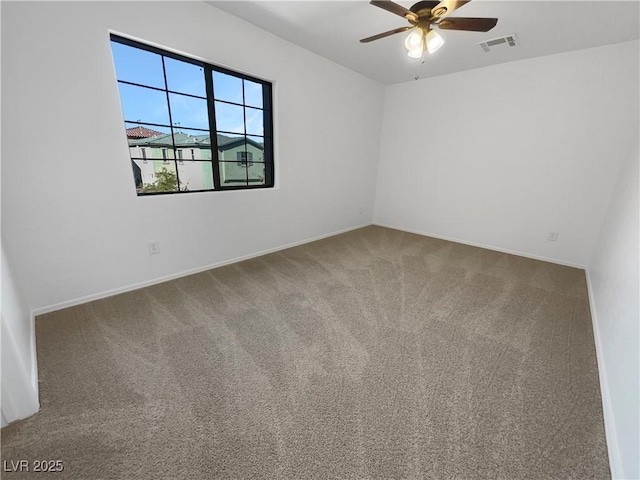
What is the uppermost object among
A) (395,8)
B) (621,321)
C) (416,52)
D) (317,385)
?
(395,8)

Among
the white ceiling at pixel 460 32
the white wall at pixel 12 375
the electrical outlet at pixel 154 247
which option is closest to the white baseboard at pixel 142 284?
the electrical outlet at pixel 154 247

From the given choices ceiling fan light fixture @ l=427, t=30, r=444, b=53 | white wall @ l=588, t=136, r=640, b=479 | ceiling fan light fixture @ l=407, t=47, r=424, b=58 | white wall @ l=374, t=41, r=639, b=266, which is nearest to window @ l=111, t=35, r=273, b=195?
ceiling fan light fixture @ l=407, t=47, r=424, b=58

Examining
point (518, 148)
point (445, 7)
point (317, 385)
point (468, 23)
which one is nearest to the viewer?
point (317, 385)

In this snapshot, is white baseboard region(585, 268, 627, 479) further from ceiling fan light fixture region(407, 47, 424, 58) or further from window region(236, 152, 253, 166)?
window region(236, 152, 253, 166)

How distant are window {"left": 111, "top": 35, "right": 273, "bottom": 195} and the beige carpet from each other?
118 centimetres

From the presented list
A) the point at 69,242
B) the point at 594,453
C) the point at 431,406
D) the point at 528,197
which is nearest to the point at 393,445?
the point at 431,406

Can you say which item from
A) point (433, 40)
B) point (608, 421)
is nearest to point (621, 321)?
point (608, 421)

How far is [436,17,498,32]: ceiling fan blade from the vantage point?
1.80 meters

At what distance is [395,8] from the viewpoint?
5.79ft

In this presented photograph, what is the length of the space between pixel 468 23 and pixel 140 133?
9.60ft

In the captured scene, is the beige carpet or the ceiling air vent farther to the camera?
the ceiling air vent

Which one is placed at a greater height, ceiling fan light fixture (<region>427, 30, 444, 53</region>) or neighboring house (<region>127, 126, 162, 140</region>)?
ceiling fan light fixture (<region>427, 30, 444, 53</region>)

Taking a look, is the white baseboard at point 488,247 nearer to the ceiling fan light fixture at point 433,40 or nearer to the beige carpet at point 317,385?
the beige carpet at point 317,385

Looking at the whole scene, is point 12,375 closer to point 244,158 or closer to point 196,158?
point 196,158
